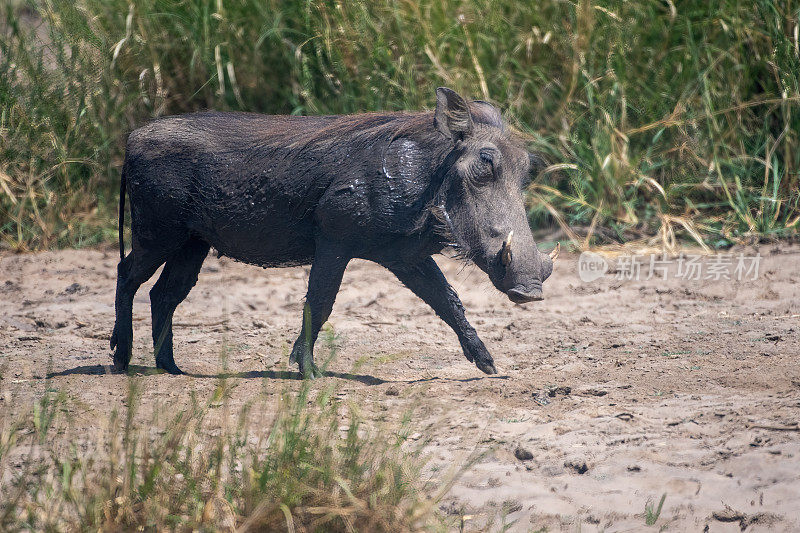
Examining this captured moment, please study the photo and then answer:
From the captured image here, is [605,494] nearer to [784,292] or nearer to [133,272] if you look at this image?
[133,272]

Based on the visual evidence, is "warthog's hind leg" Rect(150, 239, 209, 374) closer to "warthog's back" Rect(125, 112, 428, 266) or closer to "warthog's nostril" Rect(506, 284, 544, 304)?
"warthog's back" Rect(125, 112, 428, 266)

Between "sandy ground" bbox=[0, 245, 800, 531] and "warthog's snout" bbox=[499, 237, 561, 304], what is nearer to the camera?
"sandy ground" bbox=[0, 245, 800, 531]

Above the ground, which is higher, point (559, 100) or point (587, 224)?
point (559, 100)

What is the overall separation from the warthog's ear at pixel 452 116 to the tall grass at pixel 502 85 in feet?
8.38

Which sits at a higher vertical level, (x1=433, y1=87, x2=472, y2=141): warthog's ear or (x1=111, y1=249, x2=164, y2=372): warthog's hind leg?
(x1=433, y1=87, x2=472, y2=141): warthog's ear

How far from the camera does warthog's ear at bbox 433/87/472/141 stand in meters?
3.91

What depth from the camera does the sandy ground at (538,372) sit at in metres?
2.85

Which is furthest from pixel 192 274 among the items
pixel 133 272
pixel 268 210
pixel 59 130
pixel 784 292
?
pixel 784 292

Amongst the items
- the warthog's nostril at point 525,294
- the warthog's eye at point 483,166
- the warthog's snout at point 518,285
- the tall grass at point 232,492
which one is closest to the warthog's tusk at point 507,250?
the warthog's snout at point 518,285

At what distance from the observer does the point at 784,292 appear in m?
5.40

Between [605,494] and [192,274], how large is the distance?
2.39 meters

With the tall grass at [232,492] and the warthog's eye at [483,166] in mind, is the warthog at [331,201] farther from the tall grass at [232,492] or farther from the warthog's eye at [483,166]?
the tall grass at [232,492]

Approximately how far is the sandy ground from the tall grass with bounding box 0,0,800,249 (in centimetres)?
64

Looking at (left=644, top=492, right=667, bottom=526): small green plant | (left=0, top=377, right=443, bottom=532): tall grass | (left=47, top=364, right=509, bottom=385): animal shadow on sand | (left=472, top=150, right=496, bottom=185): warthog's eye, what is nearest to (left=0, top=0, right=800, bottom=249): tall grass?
(left=47, top=364, right=509, bottom=385): animal shadow on sand
